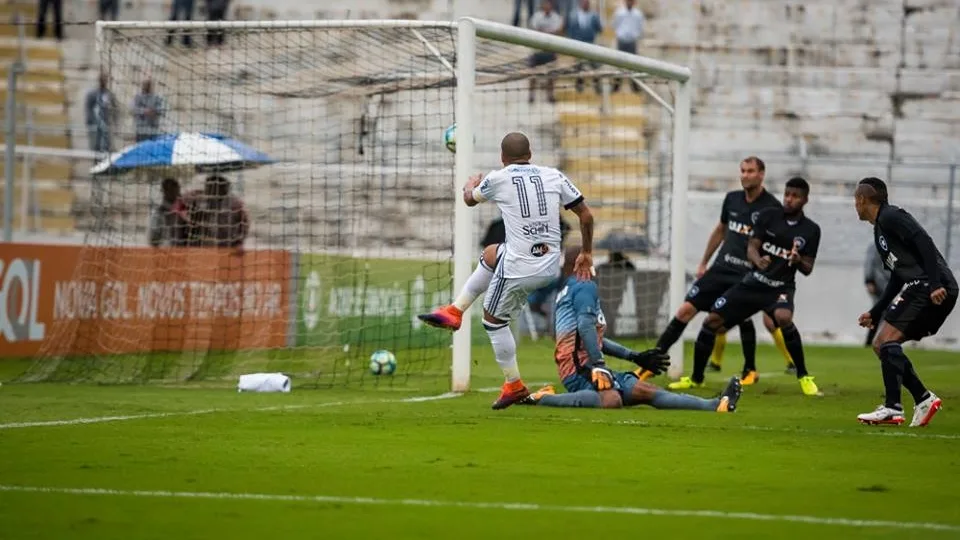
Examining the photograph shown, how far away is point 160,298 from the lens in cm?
1950

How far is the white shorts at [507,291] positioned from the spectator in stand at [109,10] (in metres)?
20.8

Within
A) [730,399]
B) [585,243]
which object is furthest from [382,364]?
[730,399]

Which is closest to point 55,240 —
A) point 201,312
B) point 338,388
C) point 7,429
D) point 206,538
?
point 201,312

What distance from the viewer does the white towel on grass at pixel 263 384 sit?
14.7 meters

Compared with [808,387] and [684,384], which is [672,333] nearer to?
[684,384]

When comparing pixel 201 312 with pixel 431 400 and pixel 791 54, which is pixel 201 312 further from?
pixel 791 54

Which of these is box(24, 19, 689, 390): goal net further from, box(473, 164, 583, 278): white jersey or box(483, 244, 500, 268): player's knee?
box(473, 164, 583, 278): white jersey

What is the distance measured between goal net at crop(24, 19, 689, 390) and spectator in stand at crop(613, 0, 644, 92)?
3484 mm

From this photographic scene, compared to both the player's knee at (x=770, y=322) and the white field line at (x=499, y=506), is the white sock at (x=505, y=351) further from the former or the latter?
the white field line at (x=499, y=506)

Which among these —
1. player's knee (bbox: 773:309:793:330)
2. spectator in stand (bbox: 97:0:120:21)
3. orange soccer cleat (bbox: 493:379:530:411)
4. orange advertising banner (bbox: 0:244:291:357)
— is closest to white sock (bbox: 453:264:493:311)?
orange soccer cleat (bbox: 493:379:530:411)

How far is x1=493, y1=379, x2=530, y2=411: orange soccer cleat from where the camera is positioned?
1249 cm

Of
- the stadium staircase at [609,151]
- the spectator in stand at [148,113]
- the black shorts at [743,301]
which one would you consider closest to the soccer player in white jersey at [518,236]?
Answer: the black shorts at [743,301]

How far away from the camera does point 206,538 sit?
656 centimetres

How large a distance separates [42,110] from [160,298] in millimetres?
12263
